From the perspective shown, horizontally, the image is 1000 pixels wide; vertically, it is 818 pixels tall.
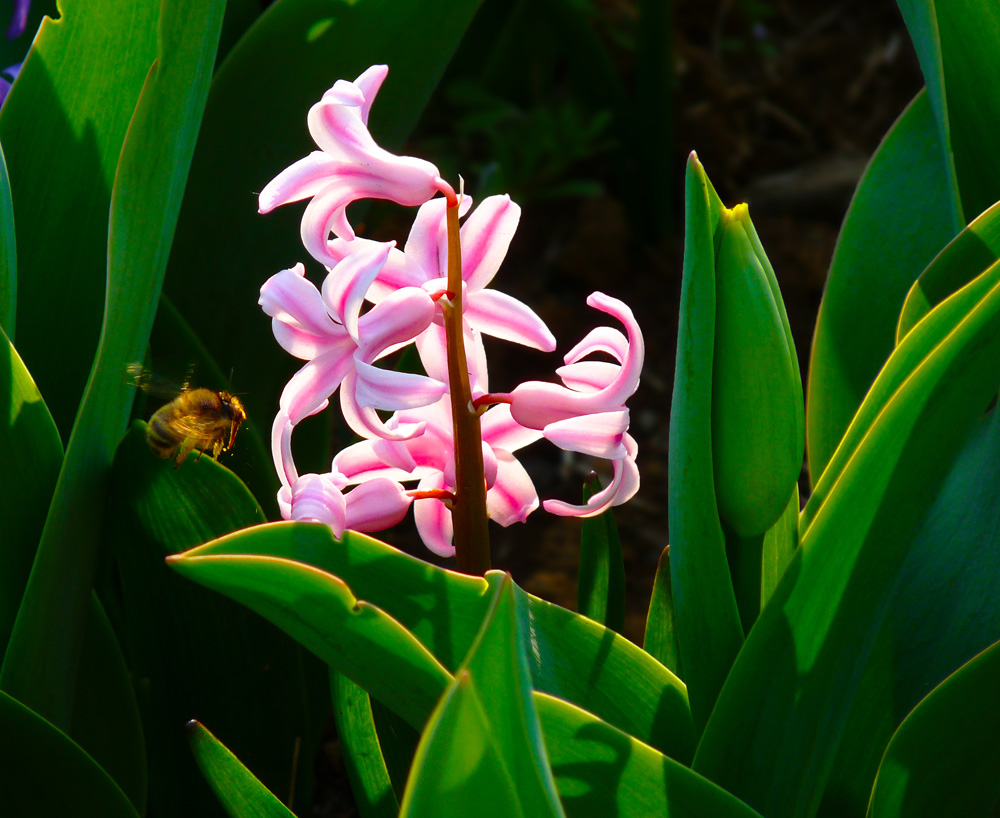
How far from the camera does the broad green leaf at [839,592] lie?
1.87 ft

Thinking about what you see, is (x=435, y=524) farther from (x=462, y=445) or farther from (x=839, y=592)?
(x=839, y=592)

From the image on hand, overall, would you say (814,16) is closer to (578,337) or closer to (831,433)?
(578,337)

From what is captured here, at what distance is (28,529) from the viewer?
82 cm

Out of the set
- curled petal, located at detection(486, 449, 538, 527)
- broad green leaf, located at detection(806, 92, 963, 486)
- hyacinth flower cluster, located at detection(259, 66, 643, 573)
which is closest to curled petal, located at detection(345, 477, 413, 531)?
hyacinth flower cluster, located at detection(259, 66, 643, 573)

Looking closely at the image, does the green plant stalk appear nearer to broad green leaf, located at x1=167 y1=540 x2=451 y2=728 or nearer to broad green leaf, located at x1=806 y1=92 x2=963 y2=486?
broad green leaf, located at x1=167 y1=540 x2=451 y2=728

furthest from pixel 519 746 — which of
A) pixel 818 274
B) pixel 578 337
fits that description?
pixel 818 274

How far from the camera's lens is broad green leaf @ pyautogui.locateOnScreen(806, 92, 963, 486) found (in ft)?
3.19

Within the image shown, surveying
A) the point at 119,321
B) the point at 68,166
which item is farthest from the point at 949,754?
the point at 68,166

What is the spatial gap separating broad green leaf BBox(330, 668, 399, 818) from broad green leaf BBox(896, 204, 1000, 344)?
1.73 feet

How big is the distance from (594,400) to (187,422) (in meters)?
0.35

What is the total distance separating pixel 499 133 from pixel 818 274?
90 cm

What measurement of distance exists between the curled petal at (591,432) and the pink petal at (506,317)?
6 cm

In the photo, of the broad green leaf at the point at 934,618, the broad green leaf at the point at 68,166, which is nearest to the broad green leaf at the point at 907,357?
the broad green leaf at the point at 934,618

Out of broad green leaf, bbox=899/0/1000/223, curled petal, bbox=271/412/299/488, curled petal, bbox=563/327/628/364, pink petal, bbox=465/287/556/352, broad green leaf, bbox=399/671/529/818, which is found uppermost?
broad green leaf, bbox=899/0/1000/223
